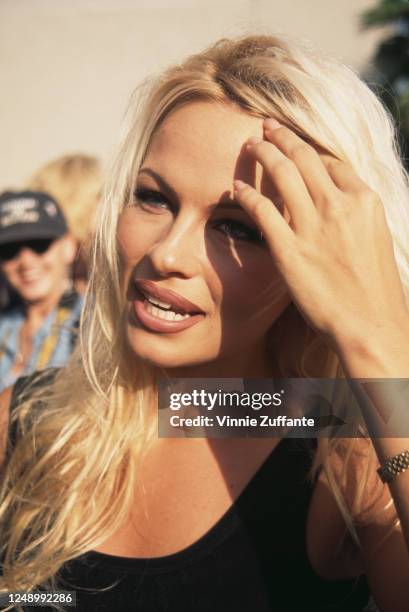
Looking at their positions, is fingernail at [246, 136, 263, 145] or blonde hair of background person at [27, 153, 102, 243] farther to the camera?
blonde hair of background person at [27, 153, 102, 243]

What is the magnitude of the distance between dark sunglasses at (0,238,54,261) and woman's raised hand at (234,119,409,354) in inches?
107

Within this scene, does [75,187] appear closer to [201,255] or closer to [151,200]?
[151,200]

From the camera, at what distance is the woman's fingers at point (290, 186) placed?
3.67 feet

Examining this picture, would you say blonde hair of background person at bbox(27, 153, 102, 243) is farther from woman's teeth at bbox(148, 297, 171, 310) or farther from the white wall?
the white wall

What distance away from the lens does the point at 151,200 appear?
1.42 metres

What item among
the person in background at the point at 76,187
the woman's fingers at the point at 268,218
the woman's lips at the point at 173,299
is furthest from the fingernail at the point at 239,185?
the person in background at the point at 76,187

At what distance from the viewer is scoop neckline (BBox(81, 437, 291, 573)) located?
1.33 m

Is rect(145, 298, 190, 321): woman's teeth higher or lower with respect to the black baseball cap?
lower

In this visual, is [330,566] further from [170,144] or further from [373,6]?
[373,6]

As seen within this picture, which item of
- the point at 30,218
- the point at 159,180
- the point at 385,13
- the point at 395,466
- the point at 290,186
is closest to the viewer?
the point at 395,466

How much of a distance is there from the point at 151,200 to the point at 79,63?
10.6 m

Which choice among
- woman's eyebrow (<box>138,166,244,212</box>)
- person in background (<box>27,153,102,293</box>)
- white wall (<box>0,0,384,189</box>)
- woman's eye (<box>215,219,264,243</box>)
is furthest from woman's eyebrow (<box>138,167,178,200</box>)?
white wall (<box>0,0,384,189</box>)

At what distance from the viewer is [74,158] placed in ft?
14.0

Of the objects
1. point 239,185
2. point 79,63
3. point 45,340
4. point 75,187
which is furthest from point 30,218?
point 79,63
